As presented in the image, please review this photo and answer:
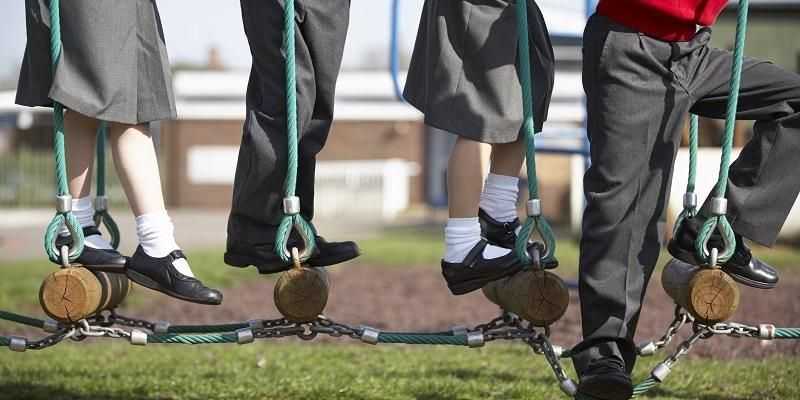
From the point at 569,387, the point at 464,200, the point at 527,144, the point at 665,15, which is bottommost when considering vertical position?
the point at 569,387

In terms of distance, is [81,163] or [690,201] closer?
[81,163]

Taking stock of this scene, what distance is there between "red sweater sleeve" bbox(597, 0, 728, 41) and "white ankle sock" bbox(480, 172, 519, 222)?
0.70m

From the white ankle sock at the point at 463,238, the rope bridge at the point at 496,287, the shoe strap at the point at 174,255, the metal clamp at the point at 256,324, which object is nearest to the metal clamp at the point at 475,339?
the rope bridge at the point at 496,287

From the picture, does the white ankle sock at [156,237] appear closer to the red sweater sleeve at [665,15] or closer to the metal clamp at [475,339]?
the metal clamp at [475,339]

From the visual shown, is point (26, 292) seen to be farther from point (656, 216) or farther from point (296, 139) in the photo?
point (656, 216)

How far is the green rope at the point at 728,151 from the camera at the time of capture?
326cm

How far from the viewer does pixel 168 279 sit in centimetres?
343

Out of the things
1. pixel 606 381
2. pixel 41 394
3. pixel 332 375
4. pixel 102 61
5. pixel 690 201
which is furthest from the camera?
pixel 332 375

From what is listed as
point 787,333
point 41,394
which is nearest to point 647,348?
point 787,333

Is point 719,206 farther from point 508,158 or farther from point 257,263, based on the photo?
point 257,263

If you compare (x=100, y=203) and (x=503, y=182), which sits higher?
(x=503, y=182)

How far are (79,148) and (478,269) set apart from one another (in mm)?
1473

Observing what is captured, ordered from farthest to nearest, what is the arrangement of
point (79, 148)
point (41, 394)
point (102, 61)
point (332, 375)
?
point (332, 375) < point (41, 394) < point (79, 148) < point (102, 61)

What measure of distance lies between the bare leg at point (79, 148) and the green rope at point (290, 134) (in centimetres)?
76
